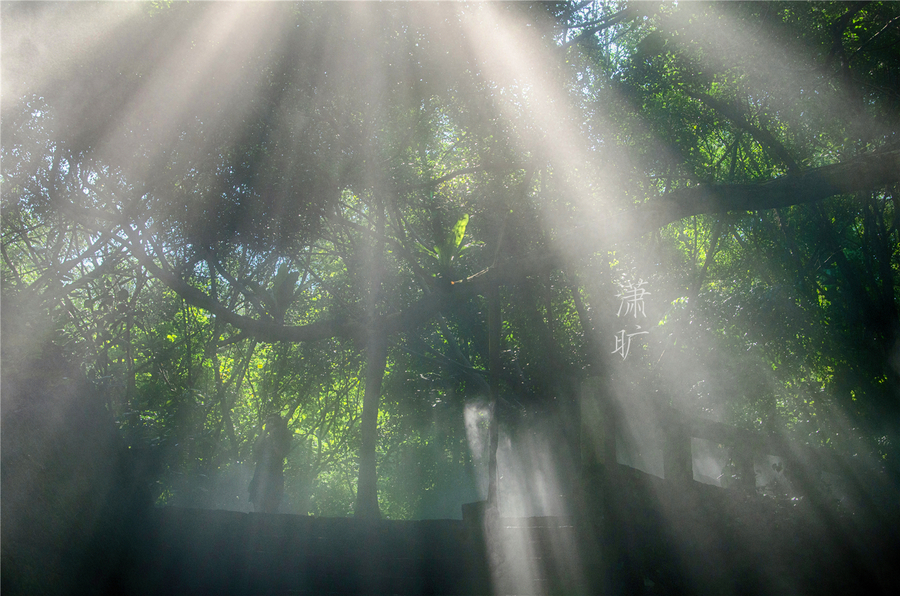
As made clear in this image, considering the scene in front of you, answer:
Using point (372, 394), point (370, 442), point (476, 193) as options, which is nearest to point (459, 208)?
point (476, 193)

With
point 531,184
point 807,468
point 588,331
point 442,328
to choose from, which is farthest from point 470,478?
A: point 807,468

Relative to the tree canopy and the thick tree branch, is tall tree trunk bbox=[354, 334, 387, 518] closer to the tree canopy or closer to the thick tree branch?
the tree canopy

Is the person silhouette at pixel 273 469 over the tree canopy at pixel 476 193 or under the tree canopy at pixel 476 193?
under

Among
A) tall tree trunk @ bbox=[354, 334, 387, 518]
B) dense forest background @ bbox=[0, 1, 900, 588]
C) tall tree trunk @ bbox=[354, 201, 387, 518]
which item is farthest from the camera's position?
tall tree trunk @ bbox=[354, 334, 387, 518]

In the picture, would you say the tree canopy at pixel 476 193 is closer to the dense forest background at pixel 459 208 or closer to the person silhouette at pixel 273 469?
the dense forest background at pixel 459 208

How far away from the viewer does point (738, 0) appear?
8188 millimetres

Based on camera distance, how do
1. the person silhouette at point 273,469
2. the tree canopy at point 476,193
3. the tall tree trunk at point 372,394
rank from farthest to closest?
the person silhouette at point 273,469 < the tall tree trunk at point 372,394 < the tree canopy at point 476,193

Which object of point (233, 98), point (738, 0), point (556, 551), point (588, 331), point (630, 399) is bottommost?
point (556, 551)

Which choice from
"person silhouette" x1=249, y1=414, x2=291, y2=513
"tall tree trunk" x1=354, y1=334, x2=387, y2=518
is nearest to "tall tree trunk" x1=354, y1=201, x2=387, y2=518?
"tall tree trunk" x1=354, y1=334, x2=387, y2=518

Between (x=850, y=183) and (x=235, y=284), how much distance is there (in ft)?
23.2

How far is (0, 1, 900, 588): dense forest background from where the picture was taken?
5.99 metres

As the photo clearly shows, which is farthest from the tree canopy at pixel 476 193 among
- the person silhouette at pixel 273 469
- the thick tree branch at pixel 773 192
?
the person silhouette at pixel 273 469

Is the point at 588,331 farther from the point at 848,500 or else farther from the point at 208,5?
the point at 208,5

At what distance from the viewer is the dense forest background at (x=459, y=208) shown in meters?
5.99
